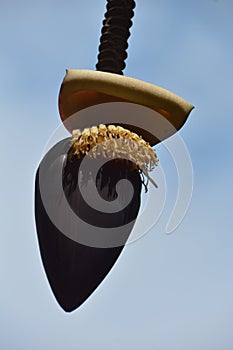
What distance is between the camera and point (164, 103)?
3.02 metres

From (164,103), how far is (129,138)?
0.55ft

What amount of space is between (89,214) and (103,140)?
262mm

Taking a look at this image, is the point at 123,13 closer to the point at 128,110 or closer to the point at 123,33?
the point at 123,33

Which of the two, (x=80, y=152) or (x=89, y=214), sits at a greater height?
(x=80, y=152)

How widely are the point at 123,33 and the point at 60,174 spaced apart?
51 cm

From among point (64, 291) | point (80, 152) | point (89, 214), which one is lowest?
point (64, 291)

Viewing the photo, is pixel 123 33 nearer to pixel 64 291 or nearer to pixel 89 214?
pixel 89 214

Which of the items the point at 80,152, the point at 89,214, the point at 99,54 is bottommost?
the point at 89,214

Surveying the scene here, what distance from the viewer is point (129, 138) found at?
3057mm

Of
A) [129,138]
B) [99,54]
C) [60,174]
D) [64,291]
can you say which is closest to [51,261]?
[64,291]

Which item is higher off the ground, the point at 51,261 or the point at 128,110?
the point at 128,110

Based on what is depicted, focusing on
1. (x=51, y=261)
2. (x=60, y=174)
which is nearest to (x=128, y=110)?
(x=60, y=174)

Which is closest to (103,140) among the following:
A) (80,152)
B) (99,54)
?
(80,152)

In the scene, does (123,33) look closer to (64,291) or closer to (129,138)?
(129,138)
